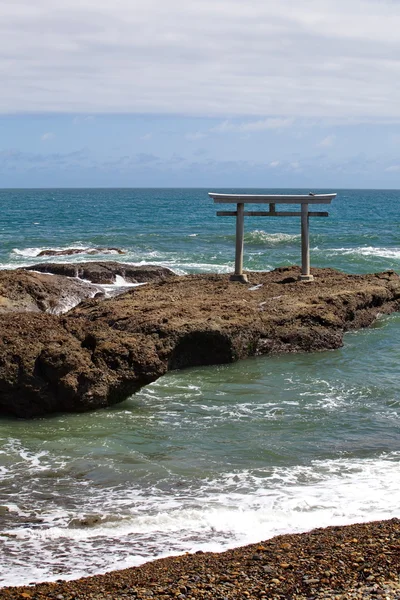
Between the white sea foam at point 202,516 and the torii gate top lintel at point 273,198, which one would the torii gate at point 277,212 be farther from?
the white sea foam at point 202,516

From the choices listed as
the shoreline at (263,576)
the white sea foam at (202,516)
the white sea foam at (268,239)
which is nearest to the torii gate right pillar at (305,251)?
the white sea foam at (202,516)

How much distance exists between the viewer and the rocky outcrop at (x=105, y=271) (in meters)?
23.2

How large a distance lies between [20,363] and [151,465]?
2.73 metres

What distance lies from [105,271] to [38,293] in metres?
5.30

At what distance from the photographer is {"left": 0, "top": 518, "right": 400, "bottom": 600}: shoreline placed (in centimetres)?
639

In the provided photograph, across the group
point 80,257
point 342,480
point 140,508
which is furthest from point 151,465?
point 80,257

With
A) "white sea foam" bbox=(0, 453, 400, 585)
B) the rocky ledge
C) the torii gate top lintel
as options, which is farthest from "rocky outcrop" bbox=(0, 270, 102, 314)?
"white sea foam" bbox=(0, 453, 400, 585)

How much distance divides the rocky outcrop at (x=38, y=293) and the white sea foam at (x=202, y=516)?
8836 mm

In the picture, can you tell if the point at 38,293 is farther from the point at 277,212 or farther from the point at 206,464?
the point at 206,464

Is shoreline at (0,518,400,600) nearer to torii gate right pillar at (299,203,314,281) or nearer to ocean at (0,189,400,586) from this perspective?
ocean at (0,189,400,586)

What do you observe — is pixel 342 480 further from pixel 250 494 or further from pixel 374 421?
pixel 374 421

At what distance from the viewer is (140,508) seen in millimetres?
8383

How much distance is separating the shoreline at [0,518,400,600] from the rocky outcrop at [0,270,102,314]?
1051cm

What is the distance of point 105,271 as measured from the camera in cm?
2347
